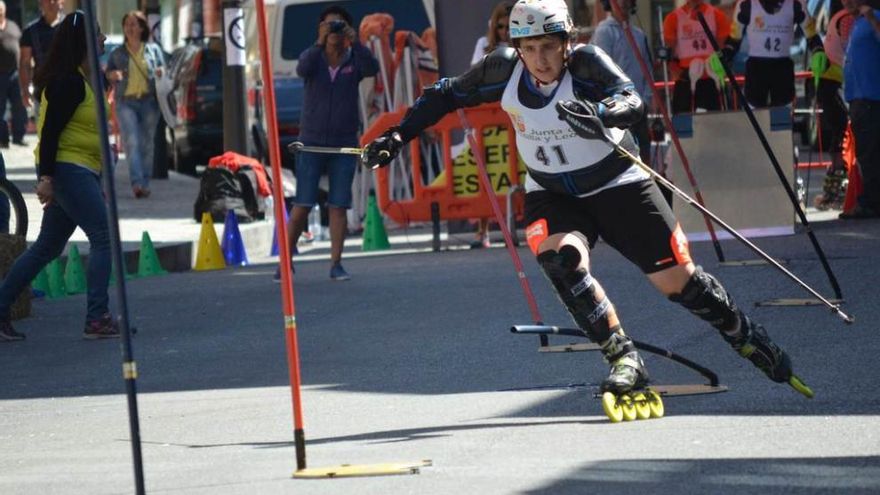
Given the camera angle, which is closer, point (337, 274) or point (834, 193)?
point (337, 274)

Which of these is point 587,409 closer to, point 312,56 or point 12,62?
point 312,56

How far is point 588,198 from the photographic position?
8656 millimetres

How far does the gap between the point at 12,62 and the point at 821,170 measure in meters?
9.60

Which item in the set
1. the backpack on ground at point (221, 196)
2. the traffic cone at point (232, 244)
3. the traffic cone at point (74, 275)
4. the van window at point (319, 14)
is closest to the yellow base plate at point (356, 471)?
the traffic cone at point (74, 275)

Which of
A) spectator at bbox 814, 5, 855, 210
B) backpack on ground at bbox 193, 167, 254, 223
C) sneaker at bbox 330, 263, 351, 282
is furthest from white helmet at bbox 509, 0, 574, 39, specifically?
backpack on ground at bbox 193, 167, 254, 223

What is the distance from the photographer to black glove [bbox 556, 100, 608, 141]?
8.12m

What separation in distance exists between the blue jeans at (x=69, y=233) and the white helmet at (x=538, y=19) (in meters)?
4.25

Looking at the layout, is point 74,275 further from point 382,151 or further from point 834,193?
point 382,151

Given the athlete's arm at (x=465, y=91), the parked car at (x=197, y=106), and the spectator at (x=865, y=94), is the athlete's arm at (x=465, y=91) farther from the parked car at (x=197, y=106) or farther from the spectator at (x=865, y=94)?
the parked car at (x=197, y=106)

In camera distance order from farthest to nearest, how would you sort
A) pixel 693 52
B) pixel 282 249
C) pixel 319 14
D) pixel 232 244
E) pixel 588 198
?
pixel 319 14 < pixel 693 52 < pixel 232 244 < pixel 588 198 < pixel 282 249

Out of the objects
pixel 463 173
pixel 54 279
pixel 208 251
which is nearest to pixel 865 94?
pixel 463 173

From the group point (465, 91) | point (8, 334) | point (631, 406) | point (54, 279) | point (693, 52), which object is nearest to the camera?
point (631, 406)

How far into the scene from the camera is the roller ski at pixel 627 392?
819cm

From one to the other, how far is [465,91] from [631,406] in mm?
1602
